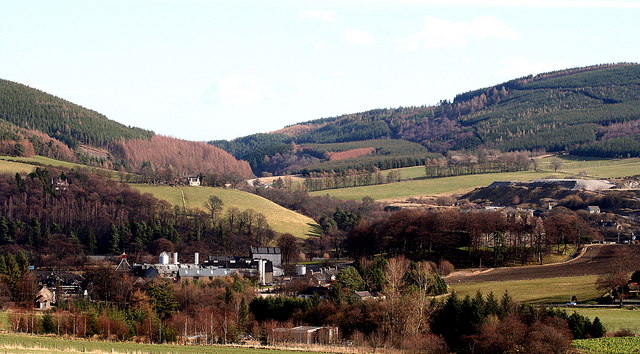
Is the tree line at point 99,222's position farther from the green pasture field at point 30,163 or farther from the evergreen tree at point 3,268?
the evergreen tree at point 3,268

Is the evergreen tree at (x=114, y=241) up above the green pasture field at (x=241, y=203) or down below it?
below

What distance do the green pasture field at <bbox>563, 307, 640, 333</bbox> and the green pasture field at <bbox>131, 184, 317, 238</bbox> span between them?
76.6 meters

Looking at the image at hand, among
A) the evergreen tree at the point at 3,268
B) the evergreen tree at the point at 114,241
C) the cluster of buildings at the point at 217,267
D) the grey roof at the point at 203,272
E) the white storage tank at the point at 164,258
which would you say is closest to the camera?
the evergreen tree at the point at 3,268

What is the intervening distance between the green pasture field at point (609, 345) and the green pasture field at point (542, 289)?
17.5 metres

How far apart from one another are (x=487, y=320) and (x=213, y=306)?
24.6m

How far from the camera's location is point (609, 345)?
177ft

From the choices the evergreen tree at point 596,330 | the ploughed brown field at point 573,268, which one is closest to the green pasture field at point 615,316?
the evergreen tree at point 596,330

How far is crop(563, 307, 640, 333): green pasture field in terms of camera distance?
60.8m

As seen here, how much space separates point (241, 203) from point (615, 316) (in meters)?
97.4

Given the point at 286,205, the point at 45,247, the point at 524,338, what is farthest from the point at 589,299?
the point at 286,205

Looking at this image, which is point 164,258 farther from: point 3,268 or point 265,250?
point 3,268

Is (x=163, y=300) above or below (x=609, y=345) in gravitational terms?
above

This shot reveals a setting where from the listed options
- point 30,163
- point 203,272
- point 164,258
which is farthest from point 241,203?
point 203,272

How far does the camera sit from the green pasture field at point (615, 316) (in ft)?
200
